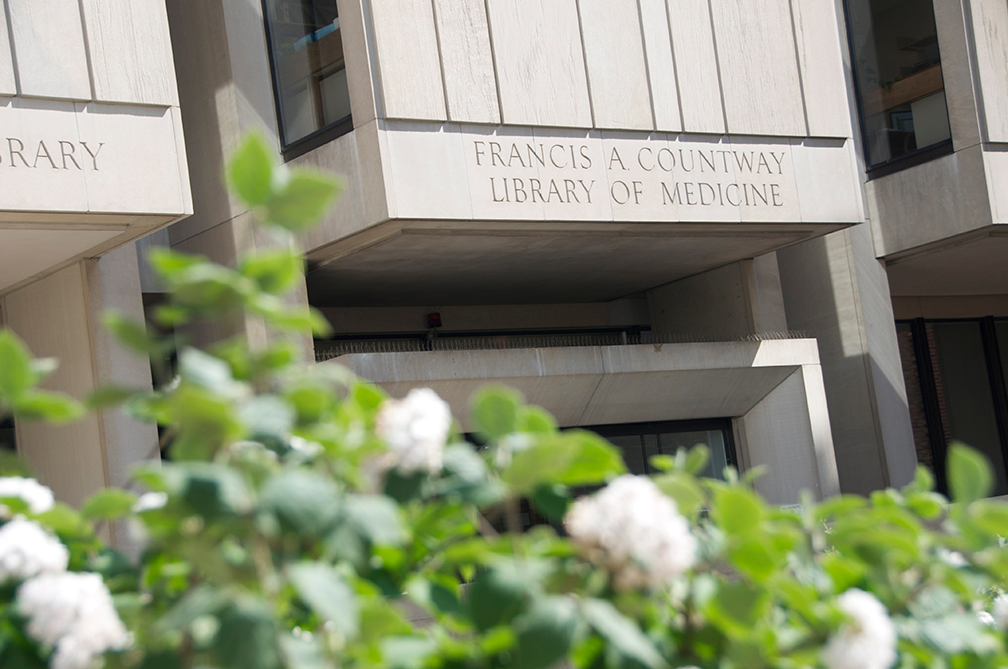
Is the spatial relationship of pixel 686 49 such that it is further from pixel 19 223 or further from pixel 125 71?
pixel 19 223

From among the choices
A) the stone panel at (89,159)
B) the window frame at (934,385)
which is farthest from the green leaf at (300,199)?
the window frame at (934,385)

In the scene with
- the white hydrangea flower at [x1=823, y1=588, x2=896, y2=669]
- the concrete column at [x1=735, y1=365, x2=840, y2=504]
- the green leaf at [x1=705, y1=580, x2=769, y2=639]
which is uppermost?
the green leaf at [x1=705, y1=580, x2=769, y2=639]

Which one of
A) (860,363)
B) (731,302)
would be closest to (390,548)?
(731,302)

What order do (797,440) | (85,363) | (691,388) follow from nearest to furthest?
(85,363) < (691,388) < (797,440)

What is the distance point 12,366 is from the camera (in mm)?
1422

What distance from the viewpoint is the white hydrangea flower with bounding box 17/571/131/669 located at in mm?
1309

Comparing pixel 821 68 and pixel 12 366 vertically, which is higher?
pixel 821 68

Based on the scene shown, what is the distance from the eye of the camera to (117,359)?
1116cm

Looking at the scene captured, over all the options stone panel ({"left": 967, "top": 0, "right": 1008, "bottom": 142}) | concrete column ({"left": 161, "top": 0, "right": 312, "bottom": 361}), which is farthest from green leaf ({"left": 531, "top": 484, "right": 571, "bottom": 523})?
stone panel ({"left": 967, "top": 0, "right": 1008, "bottom": 142})

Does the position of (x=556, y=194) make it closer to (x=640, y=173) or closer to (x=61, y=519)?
(x=640, y=173)

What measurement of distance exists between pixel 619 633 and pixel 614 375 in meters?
13.7

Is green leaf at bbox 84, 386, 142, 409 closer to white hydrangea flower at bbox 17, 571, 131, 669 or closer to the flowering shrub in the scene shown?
the flowering shrub

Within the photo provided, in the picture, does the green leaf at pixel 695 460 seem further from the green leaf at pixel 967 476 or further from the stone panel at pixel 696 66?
the stone panel at pixel 696 66

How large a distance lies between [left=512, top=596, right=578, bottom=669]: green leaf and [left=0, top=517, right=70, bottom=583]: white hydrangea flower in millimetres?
743
